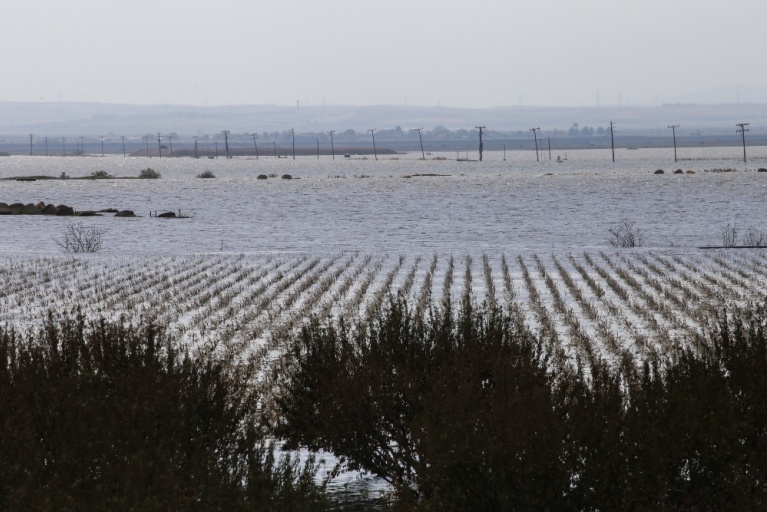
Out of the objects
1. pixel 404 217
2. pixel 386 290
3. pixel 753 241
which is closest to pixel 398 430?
pixel 386 290

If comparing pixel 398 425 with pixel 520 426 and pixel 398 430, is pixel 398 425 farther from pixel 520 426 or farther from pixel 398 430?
pixel 520 426

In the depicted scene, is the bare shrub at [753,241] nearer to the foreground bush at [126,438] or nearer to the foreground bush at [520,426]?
the foreground bush at [520,426]

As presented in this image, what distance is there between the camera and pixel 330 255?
25.4m

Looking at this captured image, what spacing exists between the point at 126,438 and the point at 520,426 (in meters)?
2.06

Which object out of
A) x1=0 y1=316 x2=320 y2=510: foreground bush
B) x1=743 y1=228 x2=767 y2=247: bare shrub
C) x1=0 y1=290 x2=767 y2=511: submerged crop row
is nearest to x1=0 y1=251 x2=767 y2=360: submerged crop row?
x1=743 y1=228 x2=767 y2=247: bare shrub

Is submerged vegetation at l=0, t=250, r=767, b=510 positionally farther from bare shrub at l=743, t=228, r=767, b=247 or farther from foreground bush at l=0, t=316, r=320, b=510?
bare shrub at l=743, t=228, r=767, b=247

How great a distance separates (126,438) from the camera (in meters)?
5.79

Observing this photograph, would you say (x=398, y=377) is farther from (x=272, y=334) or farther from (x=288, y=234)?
(x=288, y=234)

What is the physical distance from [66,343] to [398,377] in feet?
8.91

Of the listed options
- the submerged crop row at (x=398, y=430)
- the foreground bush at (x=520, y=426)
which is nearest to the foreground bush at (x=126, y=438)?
the submerged crop row at (x=398, y=430)

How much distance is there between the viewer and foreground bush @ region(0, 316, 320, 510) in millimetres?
4766

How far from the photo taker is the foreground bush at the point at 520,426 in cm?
533

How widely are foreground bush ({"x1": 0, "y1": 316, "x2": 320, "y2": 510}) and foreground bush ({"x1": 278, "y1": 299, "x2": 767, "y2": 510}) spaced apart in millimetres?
584

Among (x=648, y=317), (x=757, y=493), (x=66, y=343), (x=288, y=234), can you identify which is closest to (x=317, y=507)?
(x=757, y=493)
